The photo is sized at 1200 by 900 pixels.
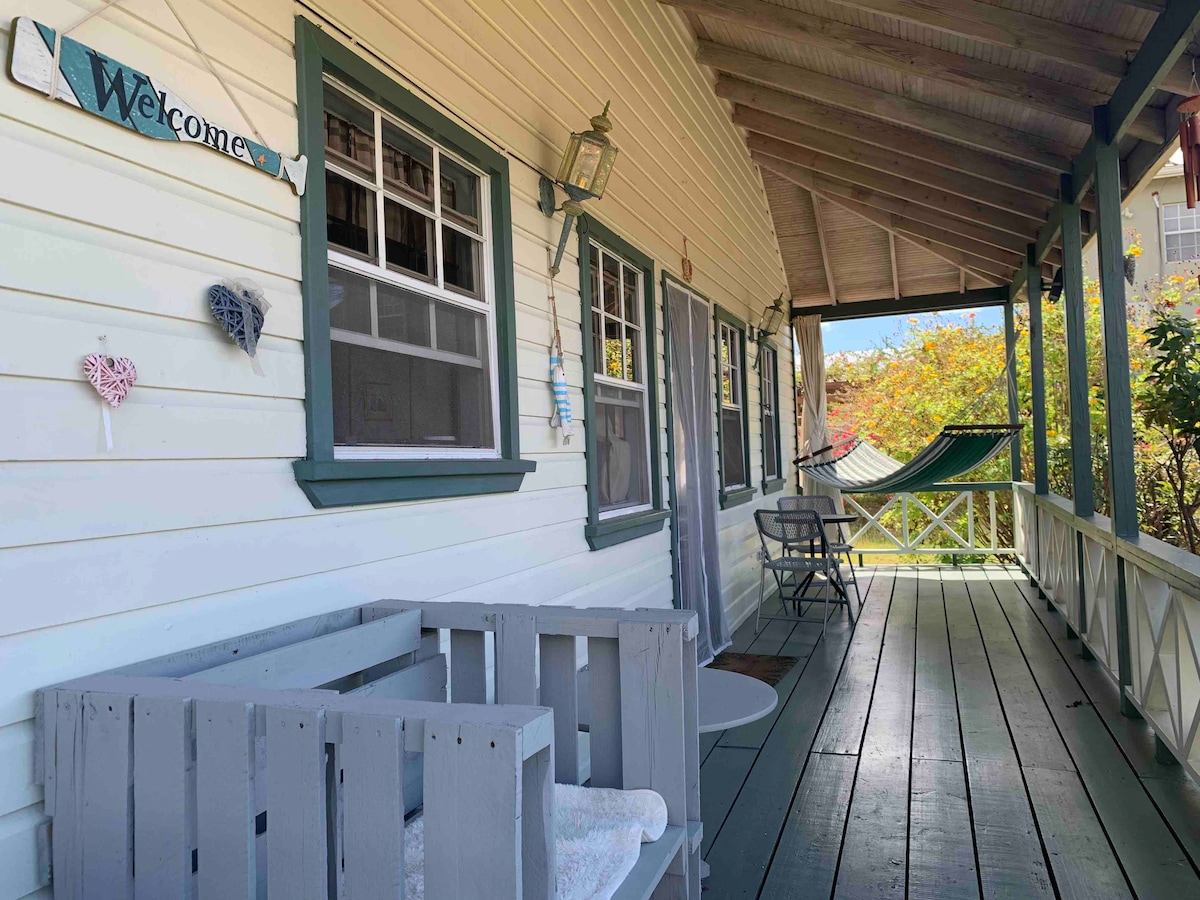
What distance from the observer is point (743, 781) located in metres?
3.00

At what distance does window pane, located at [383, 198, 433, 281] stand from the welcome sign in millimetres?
500

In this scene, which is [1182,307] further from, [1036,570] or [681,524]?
[681,524]

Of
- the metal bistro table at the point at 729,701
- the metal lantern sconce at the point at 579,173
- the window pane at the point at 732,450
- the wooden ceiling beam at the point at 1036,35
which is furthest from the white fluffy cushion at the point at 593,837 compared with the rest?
the window pane at the point at 732,450

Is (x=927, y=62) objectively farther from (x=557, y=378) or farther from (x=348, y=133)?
(x=348, y=133)

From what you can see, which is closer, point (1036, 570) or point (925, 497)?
point (1036, 570)

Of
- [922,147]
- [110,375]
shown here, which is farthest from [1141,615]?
[110,375]

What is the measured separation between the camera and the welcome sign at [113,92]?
4.16 feet

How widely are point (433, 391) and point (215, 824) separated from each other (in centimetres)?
132

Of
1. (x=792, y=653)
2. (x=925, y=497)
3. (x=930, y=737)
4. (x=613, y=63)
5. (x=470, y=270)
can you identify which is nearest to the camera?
(x=470, y=270)

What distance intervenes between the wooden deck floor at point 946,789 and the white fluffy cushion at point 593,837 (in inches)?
31.6

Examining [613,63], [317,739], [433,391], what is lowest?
[317,739]

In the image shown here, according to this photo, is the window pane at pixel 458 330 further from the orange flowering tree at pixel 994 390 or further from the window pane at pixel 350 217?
the orange flowering tree at pixel 994 390

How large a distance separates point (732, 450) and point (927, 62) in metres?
3.08

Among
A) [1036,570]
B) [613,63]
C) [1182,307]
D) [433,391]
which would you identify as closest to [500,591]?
[433,391]
